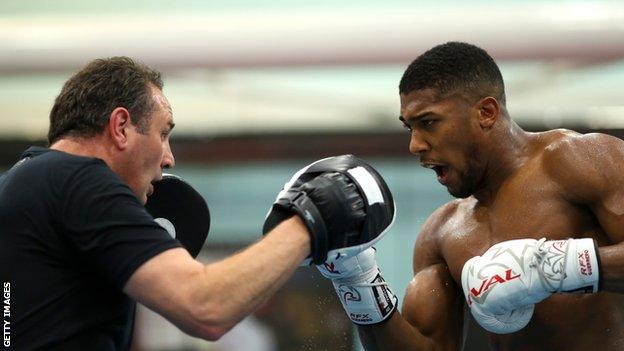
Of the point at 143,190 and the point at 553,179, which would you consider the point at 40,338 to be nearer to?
the point at 143,190

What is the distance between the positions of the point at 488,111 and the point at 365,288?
69cm

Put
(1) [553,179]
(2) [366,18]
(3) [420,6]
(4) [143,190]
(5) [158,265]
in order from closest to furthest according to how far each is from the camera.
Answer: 1. (5) [158,265]
2. (4) [143,190]
3. (1) [553,179]
4. (2) [366,18]
5. (3) [420,6]

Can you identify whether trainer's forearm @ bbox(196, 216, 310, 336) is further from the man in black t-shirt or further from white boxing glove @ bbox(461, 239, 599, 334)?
white boxing glove @ bbox(461, 239, 599, 334)

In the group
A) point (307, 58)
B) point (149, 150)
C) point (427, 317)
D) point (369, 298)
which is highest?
point (149, 150)

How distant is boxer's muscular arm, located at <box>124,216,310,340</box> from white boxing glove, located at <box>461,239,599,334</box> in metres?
0.69

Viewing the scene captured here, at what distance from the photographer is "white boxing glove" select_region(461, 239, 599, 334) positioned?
2.58 metres

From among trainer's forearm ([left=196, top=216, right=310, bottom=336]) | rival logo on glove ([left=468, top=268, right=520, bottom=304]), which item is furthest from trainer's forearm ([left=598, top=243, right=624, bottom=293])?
trainer's forearm ([left=196, top=216, right=310, bottom=336])

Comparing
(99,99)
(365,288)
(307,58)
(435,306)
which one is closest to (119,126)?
(99,99)

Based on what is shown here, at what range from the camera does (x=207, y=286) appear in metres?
2.20

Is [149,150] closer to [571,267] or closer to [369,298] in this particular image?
[369,298]

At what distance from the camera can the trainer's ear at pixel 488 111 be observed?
305cm

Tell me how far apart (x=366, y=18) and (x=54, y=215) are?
15.1 feet

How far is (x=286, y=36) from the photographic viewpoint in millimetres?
6707

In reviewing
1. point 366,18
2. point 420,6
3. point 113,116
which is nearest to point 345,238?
point 113,116
